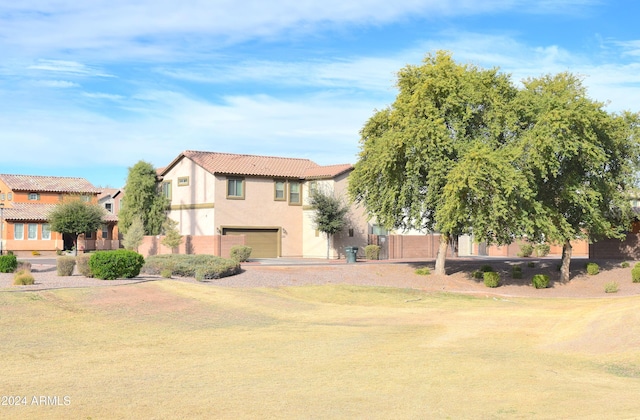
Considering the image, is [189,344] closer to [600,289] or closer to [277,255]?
[600,289]

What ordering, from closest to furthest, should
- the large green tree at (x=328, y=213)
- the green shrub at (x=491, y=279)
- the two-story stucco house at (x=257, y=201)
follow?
the green shrub at (x=491, y=279) < the two-story stucco house at (x=257, y=201) < the large green tree at (x=328, y=213)

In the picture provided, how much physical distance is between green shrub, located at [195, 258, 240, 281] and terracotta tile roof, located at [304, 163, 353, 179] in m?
19.5

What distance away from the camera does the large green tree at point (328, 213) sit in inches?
2178

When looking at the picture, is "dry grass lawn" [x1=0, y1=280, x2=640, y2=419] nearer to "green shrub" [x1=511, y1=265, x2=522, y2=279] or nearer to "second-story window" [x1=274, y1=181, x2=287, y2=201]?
"green shrub" [x1=511, y1=265, x2=522, y2=279]

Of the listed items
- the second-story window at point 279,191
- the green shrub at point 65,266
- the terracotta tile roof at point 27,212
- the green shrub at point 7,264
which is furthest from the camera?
the terracotta tile roof at point 27,212

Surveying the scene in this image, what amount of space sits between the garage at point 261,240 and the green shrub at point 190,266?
16815 mm

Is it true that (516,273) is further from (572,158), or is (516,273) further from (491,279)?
(572,158)

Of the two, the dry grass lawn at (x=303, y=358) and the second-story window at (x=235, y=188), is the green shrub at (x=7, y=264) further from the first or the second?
the second-story window at (x=235, y=188)

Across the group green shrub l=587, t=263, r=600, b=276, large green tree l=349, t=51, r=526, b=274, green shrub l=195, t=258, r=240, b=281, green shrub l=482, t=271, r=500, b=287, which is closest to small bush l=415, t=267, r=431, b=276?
large green tree l=349, t=51, r=526, b=274

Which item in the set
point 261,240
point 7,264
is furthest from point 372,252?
point 7,264

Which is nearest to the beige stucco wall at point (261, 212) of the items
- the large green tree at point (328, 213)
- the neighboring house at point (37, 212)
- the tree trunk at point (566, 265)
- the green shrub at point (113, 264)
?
the large green tree at point (328, 213)

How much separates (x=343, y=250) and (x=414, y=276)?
15884mm

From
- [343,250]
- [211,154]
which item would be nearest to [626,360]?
[343,250]

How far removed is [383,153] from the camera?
39.6 meters
